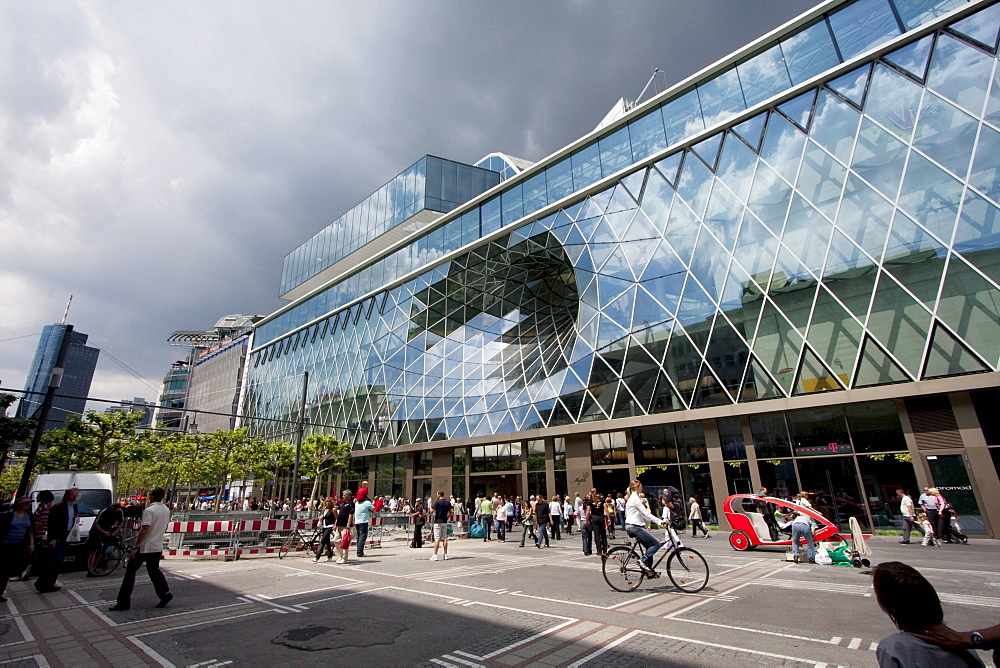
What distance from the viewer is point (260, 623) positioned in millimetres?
6625

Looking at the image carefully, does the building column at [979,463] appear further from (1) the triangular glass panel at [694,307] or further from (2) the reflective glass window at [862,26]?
(2) the reflective glass window at [862,26]

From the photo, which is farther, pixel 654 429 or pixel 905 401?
pixel 654 429

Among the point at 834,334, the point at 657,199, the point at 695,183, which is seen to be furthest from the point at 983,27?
the point at 657,199

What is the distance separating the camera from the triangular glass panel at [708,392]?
2102 cm

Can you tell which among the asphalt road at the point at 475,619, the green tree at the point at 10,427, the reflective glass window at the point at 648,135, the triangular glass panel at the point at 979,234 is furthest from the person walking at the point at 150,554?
the green tree at the point at 10,427

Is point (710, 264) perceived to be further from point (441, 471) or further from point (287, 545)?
point (441, 471)

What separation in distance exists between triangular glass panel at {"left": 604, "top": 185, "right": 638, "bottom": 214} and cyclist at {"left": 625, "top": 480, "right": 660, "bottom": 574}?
20.0 metres

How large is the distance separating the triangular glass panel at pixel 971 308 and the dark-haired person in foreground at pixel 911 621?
1908 cm

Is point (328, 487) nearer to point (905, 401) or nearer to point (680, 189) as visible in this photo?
point (680, 189)

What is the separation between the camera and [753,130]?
2208 centimetres

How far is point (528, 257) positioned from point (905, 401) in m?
20.5

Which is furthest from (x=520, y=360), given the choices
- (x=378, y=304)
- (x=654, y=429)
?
(x=378, y=304)

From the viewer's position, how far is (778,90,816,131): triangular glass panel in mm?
20656

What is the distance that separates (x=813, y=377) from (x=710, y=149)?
11.6 metres
